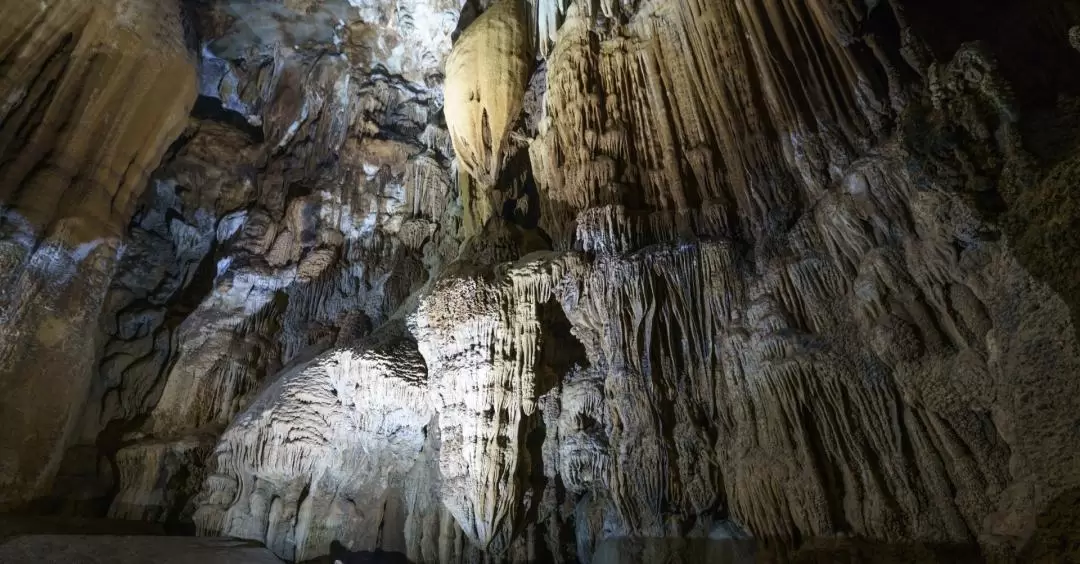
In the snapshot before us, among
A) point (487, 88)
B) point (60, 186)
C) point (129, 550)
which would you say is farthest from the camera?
point (487, 88)

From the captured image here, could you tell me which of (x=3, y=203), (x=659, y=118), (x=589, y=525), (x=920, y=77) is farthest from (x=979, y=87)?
(x=3, y=203)

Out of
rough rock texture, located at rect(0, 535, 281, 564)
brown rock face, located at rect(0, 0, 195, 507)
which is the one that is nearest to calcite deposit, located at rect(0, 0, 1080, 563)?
brown rock face, located at rect(0, 0, 195, 507)

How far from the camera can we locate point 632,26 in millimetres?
6535

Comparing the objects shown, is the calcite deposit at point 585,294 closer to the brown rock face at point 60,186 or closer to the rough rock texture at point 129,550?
the brown rock face at point 60,186

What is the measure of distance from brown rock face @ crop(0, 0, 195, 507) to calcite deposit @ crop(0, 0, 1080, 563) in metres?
→ 0.04

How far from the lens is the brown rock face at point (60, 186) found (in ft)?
21.5

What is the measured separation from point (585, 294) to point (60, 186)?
6582 millimetres

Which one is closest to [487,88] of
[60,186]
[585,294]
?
[585,294]

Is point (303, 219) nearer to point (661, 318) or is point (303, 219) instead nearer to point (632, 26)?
point (632, 26)

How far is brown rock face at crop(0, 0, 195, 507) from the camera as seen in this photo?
21.5 ft

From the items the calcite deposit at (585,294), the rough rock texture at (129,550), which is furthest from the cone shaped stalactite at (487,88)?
the rough rock texture at (129,550)

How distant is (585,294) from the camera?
219 inches

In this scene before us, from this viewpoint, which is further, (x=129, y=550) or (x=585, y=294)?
(x=585, y=294)

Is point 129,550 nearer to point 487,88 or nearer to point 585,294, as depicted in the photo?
point 585,294
